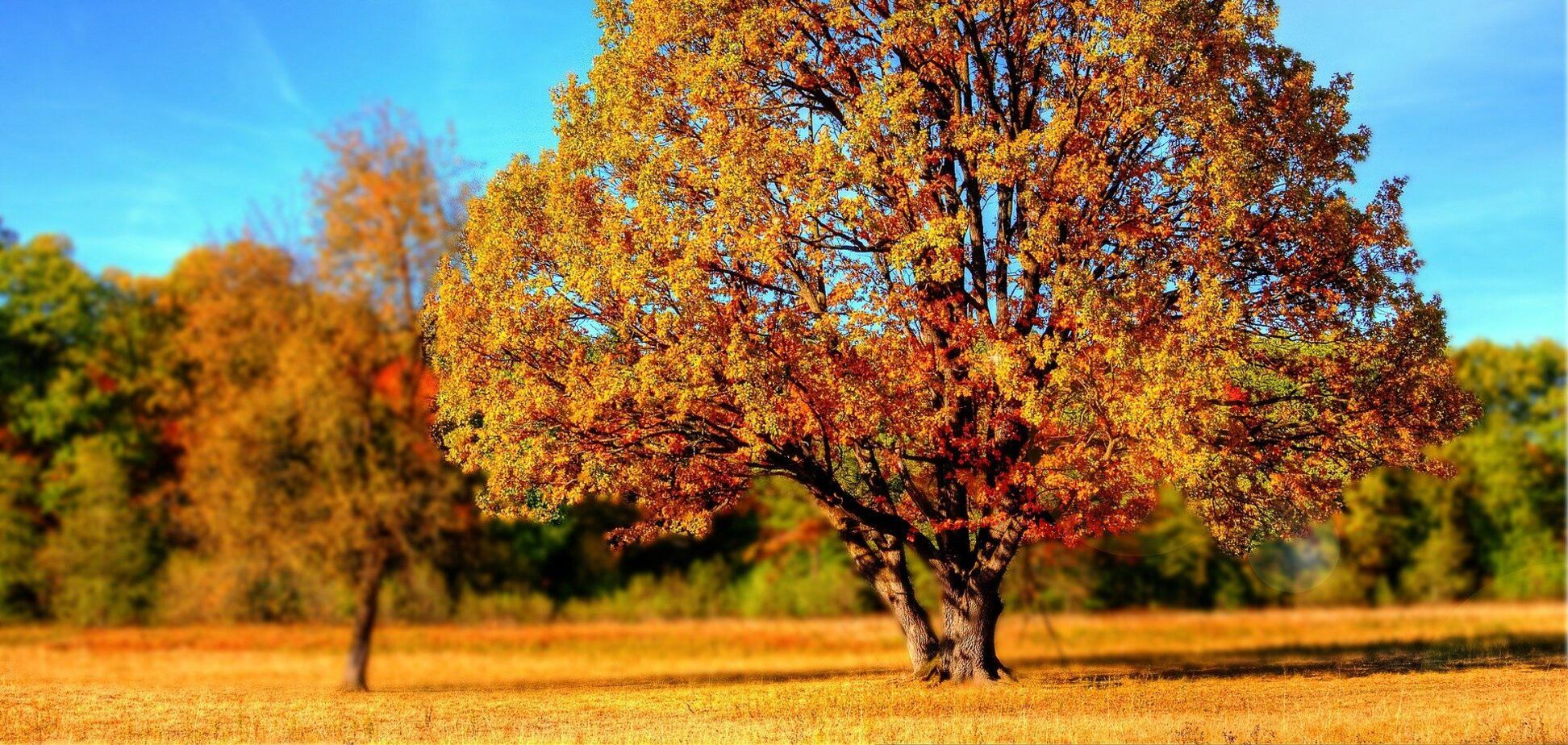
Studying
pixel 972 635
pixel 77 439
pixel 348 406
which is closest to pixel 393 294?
pixel 348 406

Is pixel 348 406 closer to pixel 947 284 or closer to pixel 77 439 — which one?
pixel 947 284

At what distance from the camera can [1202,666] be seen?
94.7 feet

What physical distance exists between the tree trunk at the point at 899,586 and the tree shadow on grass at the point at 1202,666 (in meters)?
0.85

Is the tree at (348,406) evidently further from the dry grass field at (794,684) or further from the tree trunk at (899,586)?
the tree trunk at (899,586)

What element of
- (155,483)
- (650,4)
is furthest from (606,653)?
(155,483)

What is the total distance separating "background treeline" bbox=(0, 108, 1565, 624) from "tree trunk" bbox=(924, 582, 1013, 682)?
1138 centimetres

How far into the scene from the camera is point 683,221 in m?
20.4

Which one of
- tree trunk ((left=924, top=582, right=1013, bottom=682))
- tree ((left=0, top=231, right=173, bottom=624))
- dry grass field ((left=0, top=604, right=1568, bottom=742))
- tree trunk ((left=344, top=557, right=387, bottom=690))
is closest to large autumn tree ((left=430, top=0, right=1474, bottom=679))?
tree trunk ((left=924, top=582, right=1013, bottom=682))

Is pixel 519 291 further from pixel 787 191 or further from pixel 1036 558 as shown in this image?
pixel 1036 558

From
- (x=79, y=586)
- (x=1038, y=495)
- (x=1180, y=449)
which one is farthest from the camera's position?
(x=79, y=586)

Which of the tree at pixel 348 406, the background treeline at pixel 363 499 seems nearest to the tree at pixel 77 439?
the background treeline at pixel 363 499

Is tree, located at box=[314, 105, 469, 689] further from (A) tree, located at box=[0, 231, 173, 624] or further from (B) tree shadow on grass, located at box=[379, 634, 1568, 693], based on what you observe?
(A) tree, located at box=[0, 231, 173, 624]

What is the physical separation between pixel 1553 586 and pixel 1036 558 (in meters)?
31.2

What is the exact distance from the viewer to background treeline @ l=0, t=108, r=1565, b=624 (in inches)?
1085
